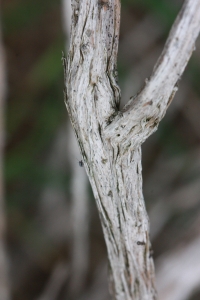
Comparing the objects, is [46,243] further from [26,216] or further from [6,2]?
[6,2]

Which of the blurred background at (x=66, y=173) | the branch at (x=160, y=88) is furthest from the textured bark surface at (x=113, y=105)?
the blurred background at (x=66, y=173)

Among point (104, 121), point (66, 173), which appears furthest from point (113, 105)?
point (66, 173)

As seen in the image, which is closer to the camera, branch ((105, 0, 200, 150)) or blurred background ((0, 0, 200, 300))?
branch ((105, 0, 200, 150))

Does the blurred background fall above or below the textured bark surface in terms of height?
above

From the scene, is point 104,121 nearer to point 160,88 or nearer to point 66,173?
point 160,88

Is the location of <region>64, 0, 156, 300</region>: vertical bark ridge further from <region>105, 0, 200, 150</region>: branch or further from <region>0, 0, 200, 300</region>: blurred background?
<region>0, 0, 200, 300</region>: blurred background

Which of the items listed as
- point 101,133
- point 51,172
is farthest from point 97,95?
point 51,172

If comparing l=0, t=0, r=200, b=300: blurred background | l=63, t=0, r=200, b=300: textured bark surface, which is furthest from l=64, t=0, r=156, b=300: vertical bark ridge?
l=0, t=0, r=200, b=300: blurred background
